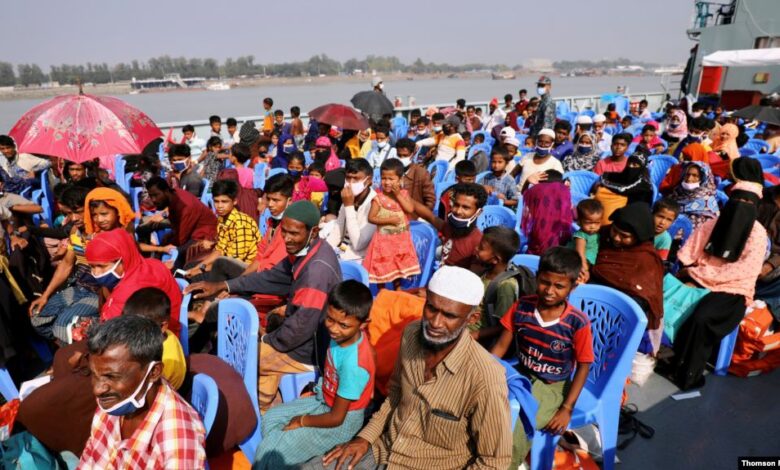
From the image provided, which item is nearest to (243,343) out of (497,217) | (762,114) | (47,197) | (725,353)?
(497,217)

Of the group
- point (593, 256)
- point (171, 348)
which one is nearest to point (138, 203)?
point (171, 348)

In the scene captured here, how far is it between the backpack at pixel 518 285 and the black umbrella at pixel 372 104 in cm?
730

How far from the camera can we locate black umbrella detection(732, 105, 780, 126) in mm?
8023

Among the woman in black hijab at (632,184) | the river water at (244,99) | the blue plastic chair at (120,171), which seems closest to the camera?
the woman in black hijab at (632,184)

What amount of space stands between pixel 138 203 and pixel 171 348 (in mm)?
5100

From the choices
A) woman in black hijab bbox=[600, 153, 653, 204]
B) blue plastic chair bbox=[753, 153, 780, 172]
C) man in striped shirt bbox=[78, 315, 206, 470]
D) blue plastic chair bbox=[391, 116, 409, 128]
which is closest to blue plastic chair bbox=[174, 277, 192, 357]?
man in striped shirt bbox=[78, 315, 206, 470]

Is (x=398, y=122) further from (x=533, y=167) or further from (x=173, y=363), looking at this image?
(x=173, y=363)

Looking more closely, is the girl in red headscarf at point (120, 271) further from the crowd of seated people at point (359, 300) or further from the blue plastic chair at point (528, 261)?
the blue plastic chair at point (528, 261)

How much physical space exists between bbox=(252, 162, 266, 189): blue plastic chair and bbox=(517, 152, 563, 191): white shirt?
377 cm

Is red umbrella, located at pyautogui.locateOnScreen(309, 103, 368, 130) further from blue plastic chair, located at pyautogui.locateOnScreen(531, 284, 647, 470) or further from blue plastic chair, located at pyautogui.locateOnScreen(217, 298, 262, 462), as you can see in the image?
blue plastic chair, located at pyautogui.locateOnScreen(531, 284, 647, 470)

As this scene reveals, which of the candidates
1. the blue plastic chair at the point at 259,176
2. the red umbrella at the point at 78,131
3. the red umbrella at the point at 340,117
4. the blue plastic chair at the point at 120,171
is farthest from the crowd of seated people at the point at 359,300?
the red umbrella at the point at 340,117

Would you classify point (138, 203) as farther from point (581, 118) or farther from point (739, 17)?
point (739, 17)

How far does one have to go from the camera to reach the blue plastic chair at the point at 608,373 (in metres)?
2.44

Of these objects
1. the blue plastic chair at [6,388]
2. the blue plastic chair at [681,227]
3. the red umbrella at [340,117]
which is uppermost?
the red umbrella at [340,117]
